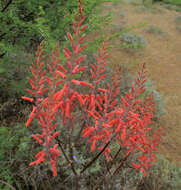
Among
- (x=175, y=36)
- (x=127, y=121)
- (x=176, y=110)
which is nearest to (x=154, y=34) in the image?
(x=175, y=36)

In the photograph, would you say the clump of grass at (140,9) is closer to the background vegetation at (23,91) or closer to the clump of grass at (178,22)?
the clump of grass at (178,22)

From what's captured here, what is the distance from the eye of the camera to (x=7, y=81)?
11.5 feet

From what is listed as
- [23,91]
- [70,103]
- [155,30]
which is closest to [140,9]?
[155,30]

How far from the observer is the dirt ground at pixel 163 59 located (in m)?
4.79

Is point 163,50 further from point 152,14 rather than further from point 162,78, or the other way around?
point 152,14

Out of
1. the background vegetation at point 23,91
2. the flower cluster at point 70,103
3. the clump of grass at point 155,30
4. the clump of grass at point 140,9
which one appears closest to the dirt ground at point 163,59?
the clump of grass at point 140,9

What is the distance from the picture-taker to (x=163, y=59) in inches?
→ 326

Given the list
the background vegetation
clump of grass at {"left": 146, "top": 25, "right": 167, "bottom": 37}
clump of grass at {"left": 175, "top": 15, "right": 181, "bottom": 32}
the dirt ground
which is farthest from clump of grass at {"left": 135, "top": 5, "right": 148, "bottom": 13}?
the background vegetation

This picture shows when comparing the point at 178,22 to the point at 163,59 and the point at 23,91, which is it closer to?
the point at 163,59

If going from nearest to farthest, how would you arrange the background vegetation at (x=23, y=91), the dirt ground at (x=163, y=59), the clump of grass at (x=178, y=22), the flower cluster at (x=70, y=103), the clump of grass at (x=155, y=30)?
1. the flower cluster at (x=70, y=103)
2. the background vegetation at (x=23, y=91)
3. the dirt ground at (x=163, y=59)
4. the clump of grass at (x=155, y=30)
5. the clump of grass at (x=178, y=22)

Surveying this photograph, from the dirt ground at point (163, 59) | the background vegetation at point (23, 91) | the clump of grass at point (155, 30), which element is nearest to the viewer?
the background vegetation at point (23, 91)

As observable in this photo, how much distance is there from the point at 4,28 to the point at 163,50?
8304 millimetres

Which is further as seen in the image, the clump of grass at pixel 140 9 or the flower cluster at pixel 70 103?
the clump of grass at pixel 140 9

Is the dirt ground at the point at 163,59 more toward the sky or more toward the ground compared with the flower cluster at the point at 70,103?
more toward the ground
